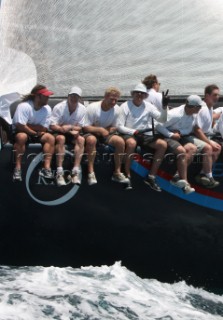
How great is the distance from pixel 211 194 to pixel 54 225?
2005 millimetres

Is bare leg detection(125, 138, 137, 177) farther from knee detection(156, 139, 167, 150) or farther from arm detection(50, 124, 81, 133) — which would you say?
arm detection(50, 124, 81, 133)

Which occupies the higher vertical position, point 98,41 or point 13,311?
point 98,41

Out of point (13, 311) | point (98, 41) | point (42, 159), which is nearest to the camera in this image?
point (13, 311)

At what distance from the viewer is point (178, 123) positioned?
11883 millimetres

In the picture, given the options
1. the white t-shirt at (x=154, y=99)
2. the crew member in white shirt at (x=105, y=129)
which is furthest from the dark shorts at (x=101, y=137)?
the white t-shirt at (x=154, y=99)

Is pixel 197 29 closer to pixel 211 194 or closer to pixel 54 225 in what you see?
pixel 211 194

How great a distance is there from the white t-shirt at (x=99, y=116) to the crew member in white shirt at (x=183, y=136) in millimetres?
554

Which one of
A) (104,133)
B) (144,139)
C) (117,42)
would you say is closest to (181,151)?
(144,139)

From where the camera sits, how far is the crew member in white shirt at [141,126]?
11695 mm

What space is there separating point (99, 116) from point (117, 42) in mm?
2075

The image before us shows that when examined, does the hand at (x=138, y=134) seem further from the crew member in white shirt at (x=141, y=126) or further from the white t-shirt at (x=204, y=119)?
the white t-shirt at (x=204, y=119)

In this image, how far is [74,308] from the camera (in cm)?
1052

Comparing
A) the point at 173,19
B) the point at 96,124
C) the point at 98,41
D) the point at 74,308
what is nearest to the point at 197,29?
the point at 173,19

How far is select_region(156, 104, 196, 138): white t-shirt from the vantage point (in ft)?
38.7
